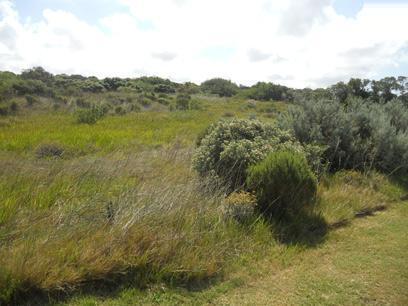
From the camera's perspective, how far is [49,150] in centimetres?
1138

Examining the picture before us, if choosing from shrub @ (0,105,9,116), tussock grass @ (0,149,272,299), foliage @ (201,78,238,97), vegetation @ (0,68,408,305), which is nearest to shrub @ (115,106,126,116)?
shrub @ (0,105,9,116)

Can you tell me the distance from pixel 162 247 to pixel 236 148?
2925 mm

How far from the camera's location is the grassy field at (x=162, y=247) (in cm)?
389

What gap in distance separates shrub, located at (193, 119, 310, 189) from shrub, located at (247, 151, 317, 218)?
1.64ft

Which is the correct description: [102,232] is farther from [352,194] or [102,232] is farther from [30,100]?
[30,100]

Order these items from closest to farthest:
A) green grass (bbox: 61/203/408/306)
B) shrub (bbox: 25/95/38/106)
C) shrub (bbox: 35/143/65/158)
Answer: green grass (bbox: 61/203/408/306) < shrub (bbox: 35/143/65/158) < shrub (bbox: 25/95/38/106)

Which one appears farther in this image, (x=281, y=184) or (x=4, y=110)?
(x=4, y=110)

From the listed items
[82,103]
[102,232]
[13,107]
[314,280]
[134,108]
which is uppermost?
[82,103]

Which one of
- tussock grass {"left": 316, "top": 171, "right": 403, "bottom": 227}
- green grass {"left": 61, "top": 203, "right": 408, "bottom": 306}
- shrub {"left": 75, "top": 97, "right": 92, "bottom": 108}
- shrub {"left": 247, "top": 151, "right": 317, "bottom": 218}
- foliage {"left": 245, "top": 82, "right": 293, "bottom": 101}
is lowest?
green grass {"left": 61, "top": 203, "right": 408, "bottom": 306}

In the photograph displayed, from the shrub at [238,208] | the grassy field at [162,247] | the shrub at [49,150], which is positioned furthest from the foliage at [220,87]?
the shrub at [238,208]

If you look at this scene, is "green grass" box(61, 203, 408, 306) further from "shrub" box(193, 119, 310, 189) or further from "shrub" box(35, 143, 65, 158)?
"shrub" box(35, 143, 65, 158)

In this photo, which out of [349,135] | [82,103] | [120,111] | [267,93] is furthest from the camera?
[267,93]

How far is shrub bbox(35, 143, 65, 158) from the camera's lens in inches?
432

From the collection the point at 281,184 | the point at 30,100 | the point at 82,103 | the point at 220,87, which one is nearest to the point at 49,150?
the point at 281,184
